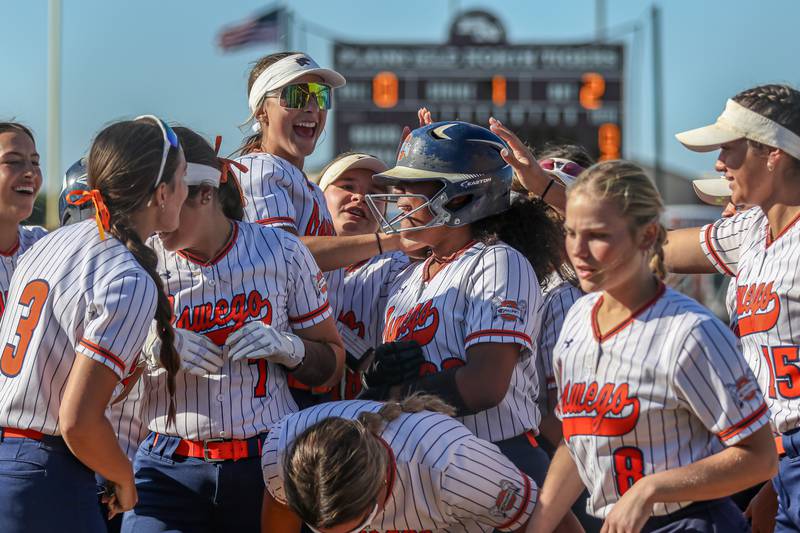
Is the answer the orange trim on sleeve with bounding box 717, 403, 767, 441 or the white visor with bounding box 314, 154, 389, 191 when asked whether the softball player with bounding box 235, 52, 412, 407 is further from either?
the orange trim on sleeve with bounding box 717, 403, 767, 441

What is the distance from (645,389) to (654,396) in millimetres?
31

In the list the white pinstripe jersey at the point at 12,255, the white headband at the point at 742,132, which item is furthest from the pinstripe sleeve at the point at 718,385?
the white pinstripe jersey at the point at 12,255

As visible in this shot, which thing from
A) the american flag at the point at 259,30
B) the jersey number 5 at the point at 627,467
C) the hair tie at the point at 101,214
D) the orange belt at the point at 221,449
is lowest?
the orange belt at the point at 221,449

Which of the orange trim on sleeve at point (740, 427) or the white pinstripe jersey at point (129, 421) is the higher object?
the orange trim on sleeve at point (740, 427)

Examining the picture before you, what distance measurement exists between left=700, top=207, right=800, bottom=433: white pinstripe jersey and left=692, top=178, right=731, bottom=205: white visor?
62 cm

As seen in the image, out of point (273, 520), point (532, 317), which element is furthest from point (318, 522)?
point (532, 317)

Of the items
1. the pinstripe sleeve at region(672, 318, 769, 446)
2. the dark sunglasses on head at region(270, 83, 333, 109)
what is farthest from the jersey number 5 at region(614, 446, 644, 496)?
the dark sunglasses on head at region(270, 83, 333, 109)

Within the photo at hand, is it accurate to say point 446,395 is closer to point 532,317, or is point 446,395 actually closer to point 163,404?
point 532,317

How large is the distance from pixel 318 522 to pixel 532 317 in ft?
3.67

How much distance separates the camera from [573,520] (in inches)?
145

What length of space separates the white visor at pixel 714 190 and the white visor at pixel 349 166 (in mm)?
1509

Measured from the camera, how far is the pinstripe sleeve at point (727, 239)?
439cm

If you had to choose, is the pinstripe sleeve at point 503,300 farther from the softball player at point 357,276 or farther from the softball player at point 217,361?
the softball player at point 357,276

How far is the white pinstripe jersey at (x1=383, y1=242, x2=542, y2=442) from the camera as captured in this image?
156 inches
